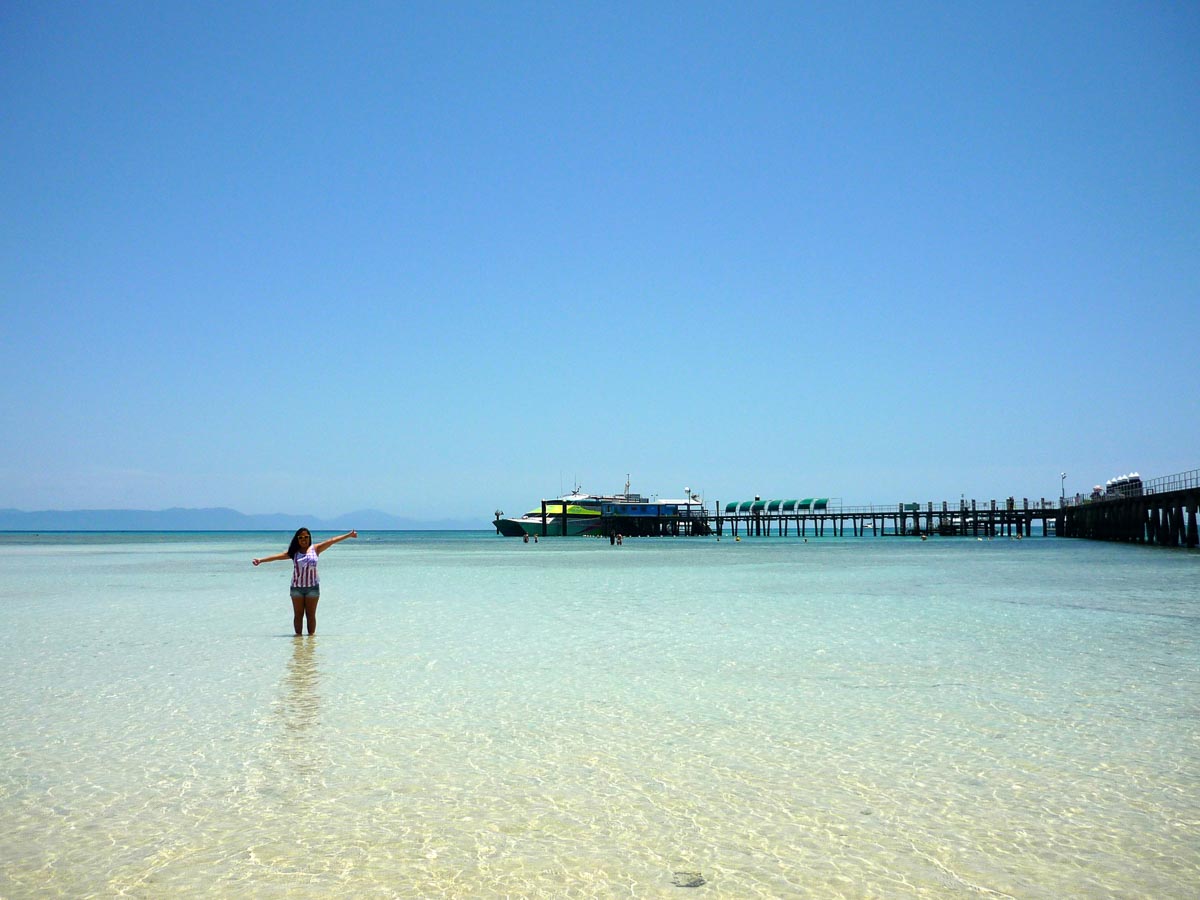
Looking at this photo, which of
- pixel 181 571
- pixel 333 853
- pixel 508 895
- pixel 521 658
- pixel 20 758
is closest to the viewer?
pixel 508 895

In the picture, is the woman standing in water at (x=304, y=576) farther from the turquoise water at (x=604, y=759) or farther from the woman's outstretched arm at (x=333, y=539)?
the turquoise water at (x=604, y=759)

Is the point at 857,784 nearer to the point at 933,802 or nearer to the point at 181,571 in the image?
the point at 933,802

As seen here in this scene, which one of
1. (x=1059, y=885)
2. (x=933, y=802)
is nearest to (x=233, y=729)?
(x=933, y=802)

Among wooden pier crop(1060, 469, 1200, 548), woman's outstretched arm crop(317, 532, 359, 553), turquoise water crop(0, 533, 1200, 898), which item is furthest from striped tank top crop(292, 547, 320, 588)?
wooden pier crop(1060, 469, 1200, 548)

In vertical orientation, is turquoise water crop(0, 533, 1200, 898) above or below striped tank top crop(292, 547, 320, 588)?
below

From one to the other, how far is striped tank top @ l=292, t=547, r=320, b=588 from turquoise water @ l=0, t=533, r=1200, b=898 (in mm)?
935

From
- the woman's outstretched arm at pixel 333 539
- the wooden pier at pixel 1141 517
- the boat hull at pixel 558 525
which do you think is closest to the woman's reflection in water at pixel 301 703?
the woman's outstretched arm at pixel 333 539

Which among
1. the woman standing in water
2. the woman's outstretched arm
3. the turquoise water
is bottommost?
the turquoise water

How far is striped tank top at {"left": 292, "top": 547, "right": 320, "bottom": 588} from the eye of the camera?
558 inches

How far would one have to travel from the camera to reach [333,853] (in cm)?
541

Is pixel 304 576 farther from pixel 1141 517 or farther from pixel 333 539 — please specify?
pixel 1141 517

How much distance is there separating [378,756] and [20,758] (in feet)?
8.96

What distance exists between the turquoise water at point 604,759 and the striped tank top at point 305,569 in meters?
0.93

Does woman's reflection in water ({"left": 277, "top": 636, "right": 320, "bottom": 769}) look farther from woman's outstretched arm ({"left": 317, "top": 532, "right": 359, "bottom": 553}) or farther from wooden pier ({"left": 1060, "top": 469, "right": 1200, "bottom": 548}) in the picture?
wooden pier ({"left": 1060, "top": 469, "right": 1200, "bottom": 548})
